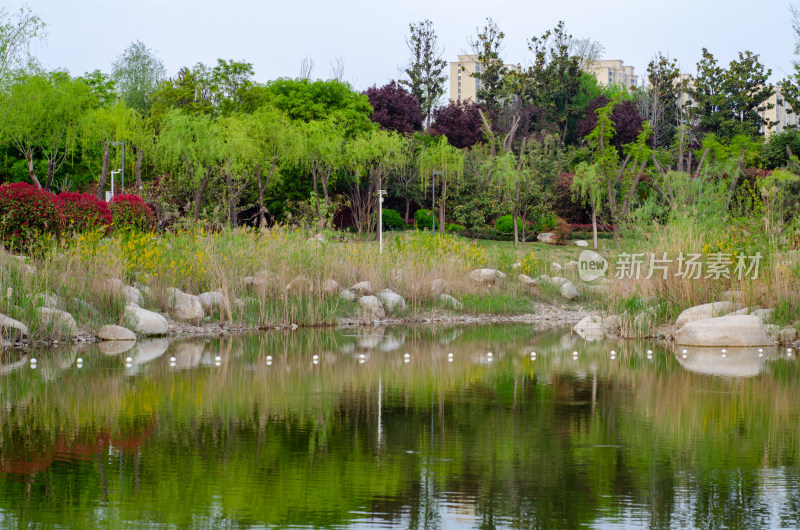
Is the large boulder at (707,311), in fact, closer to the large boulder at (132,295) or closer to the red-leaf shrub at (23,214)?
the large boulder at (132,295)

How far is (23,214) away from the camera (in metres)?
15.9

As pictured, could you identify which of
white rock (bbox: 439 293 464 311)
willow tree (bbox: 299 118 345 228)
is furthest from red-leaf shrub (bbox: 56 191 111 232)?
willow tree (bbox: 299 118 345 228)

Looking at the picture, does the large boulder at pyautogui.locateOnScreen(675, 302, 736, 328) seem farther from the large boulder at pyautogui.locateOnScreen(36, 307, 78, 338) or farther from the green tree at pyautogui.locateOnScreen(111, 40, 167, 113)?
the green tree at pyautogui.locateOnScreen(111, 40, 167, 113)

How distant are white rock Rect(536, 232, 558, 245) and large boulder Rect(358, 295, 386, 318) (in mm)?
21465

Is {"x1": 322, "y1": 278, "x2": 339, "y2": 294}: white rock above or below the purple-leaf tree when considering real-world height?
below

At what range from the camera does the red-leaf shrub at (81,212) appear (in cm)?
1711

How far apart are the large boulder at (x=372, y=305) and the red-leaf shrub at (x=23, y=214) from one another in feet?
18.9

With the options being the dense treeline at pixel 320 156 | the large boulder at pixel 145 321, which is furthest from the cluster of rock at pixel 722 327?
the dense treeline at pixel 320 156

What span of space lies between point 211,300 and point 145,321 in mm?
1816

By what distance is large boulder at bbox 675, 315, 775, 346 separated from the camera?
13234mm

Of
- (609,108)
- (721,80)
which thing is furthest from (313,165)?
(721,80)

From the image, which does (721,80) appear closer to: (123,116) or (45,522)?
(123,116)

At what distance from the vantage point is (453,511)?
479cm

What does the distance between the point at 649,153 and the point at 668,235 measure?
25.3m
